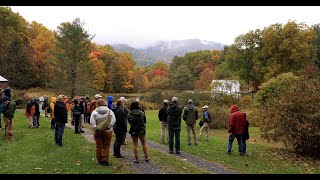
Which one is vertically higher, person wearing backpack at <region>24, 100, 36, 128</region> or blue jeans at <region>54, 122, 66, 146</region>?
person wearing backpack at <region>24, 100, 36, 128</region>

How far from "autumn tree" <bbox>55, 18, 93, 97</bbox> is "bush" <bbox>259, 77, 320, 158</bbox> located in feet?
113

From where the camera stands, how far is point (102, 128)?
9930 millimetres

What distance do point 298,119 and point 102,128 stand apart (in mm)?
9736

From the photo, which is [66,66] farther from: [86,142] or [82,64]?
[86,142]

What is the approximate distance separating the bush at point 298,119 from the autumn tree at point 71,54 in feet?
113

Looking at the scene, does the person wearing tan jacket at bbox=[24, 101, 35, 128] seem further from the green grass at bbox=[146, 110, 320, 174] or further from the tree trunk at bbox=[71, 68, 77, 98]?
the tree trunk at bbox=[71, 68, 77, 98]

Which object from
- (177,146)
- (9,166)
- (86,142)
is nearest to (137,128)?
(177,146)

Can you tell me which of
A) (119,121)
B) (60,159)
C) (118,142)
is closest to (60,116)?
(60,159)

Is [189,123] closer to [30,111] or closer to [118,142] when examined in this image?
[118,142]

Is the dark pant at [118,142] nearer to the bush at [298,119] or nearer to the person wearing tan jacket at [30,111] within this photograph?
the bush at [298,119]

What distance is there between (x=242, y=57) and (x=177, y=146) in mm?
51919

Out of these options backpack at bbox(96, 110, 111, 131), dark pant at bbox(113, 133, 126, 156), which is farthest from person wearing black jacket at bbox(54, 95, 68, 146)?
backpack at bbox(96, 110, 111, 131)

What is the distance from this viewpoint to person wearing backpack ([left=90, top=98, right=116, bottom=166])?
32.6ft
